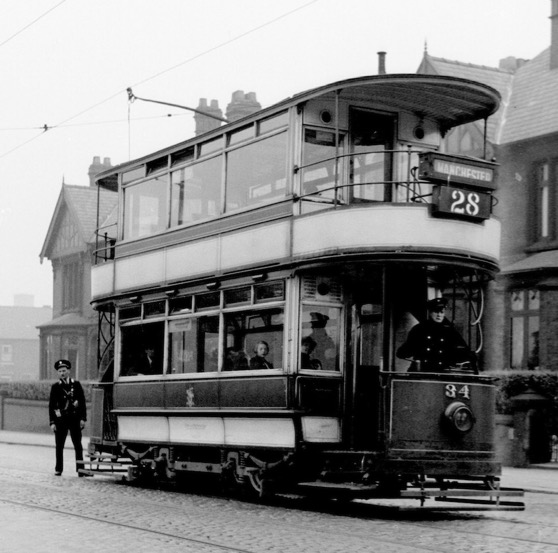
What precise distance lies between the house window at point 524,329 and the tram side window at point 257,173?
49.3 feet

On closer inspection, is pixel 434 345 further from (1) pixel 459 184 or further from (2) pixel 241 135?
(2) pixel 241 135

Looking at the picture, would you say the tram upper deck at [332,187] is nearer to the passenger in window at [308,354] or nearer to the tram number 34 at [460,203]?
the tram number 34 at [460,203]

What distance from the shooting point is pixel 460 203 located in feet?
40.3

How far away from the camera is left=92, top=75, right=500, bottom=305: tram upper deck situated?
1220 centimetres

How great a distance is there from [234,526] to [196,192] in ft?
18.2

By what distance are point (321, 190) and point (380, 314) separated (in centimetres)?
154

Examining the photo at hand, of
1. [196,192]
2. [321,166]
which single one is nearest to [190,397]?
[196,192]

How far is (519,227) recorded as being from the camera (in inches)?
1148

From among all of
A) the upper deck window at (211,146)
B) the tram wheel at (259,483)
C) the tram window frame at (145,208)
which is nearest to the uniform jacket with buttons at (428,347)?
the tram wheel at (259,483)

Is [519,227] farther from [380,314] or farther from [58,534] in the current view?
[58,534]

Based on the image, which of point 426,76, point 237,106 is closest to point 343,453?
point 426,76

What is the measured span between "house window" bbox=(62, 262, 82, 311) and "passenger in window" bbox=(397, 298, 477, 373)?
39.3 meters

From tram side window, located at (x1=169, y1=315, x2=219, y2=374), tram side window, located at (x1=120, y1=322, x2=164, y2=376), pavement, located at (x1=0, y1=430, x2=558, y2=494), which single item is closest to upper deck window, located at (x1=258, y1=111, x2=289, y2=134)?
tram side window, located at (x1=169, y1=315, x2=219, y2=374)

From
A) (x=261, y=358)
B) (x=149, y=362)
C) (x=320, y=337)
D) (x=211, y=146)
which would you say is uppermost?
(x=211, y=146)
